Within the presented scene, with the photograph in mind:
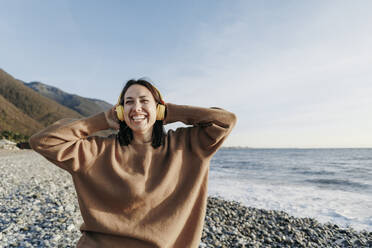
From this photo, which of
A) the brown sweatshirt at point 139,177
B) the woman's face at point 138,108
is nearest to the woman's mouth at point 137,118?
the woman's face at point 138,108

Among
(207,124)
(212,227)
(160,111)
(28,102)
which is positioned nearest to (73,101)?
(28,102)

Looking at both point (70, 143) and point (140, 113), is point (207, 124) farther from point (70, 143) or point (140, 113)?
point (70, 143)

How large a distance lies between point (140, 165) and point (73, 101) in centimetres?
16916

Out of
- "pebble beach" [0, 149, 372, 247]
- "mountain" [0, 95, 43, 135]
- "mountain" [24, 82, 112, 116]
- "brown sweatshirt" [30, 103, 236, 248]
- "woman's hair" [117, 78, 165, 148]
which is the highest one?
"mountain" [24, 82, 112, 116]

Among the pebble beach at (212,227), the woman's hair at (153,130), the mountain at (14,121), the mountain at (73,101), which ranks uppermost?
the mountain at (73,101)

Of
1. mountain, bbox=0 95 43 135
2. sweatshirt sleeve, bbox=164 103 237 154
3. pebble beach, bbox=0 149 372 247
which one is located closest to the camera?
sweatshirt sleeve, bbox=164 103 237 154

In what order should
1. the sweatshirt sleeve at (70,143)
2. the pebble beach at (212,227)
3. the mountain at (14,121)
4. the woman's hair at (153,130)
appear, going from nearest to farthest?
1. the sweatshirt sleeve at (70,143)
2. the woman's hair at (153,130)
3. the pebble beach at (212,227)
4. the mountain at (14,121)

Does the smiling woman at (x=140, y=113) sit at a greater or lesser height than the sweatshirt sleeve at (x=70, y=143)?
greater

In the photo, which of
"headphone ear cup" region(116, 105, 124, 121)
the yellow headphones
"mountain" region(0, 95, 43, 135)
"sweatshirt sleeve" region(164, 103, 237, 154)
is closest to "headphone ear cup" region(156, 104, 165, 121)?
the yellow headphones

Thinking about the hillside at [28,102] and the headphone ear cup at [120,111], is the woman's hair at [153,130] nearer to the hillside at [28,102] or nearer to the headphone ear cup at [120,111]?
the headphone ear cup at [120,111]

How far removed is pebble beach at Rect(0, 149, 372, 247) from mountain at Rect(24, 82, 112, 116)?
11941 centimetres

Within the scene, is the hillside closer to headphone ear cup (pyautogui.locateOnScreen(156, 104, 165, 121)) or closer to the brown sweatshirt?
the brown sweatshirt

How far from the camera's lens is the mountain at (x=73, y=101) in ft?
436

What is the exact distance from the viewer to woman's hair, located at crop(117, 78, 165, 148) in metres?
1.91
